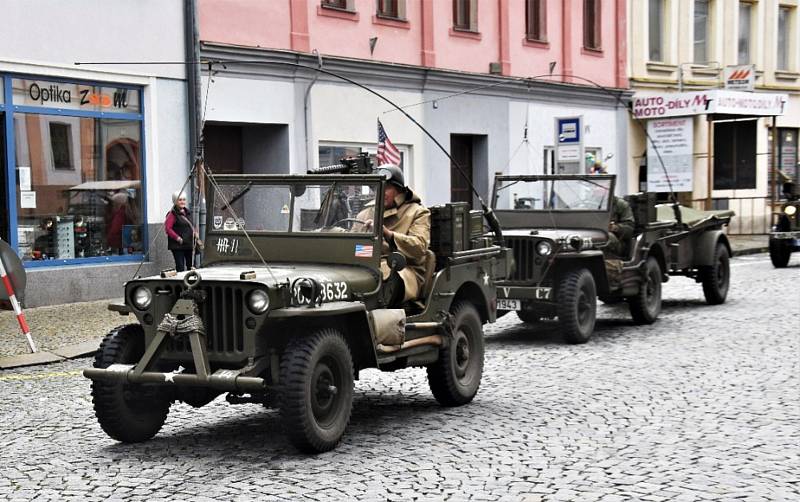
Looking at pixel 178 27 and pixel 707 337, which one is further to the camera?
pixel 178 27

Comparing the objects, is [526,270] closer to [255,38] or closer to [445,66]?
[255,38]

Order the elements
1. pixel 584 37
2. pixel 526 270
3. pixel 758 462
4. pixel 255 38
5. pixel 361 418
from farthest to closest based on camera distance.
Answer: pixel 584 37 → pixel 255 38 → pixel 526 270 → pixel 361 418 → pixel 758 462

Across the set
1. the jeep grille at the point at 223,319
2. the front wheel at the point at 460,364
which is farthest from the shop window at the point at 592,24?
the jeep grille at the point at 223,319

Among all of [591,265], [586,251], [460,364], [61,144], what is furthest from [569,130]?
[460,364]

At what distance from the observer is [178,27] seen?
17.6 m

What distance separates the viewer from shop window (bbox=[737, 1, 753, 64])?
34469 millimetres

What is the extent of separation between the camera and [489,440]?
7.35 metres

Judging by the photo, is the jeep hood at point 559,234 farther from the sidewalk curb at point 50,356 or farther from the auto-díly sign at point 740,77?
the auto-díly sign at point 740,77

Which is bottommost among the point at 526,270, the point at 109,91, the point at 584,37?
the point at 526,270

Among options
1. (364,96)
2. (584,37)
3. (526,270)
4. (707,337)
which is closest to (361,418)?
(526,270)

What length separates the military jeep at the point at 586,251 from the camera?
40.1 ft

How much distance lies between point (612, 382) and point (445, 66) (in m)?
14.9

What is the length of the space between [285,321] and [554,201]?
24.4 ft

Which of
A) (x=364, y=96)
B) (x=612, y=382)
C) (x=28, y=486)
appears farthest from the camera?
(x=364, y=96)
